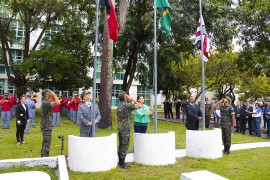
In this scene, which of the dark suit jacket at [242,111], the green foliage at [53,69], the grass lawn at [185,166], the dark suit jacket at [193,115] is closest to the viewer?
the grass lawn at [185,166]

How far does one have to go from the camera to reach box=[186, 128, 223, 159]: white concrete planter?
873cm

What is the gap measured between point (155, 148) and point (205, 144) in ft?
5.64

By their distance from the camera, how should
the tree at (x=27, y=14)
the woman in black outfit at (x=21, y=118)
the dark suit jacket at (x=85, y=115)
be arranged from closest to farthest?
the dark suit jacket at (x=85, y=115) < the woman in black outfit at (x=21, y=118) < the tree at (x=27, y=14)

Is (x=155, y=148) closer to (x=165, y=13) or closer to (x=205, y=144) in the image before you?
(x=205, y=144)

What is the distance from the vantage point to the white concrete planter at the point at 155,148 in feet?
25.6

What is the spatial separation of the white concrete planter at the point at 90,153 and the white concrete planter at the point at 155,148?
104cm

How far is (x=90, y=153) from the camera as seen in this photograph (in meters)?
6.96

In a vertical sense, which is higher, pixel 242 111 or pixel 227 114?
pixel 227 114

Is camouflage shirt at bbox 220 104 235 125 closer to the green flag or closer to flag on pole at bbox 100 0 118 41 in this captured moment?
the green flag

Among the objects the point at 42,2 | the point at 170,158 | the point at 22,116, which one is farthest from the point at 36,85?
the point at 170,158

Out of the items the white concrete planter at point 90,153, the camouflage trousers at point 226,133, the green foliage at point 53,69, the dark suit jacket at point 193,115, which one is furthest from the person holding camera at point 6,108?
the camouflage trousers at point 226,133

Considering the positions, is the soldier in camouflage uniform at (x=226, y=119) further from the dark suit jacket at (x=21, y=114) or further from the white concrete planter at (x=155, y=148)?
the dark suit jacket at (x=21, y=114)

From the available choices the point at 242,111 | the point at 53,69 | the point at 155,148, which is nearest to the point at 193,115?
the point at 155,148

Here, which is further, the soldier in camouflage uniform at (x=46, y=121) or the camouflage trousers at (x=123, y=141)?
the soldier in camouflage uniform at (x=46, y=121)
